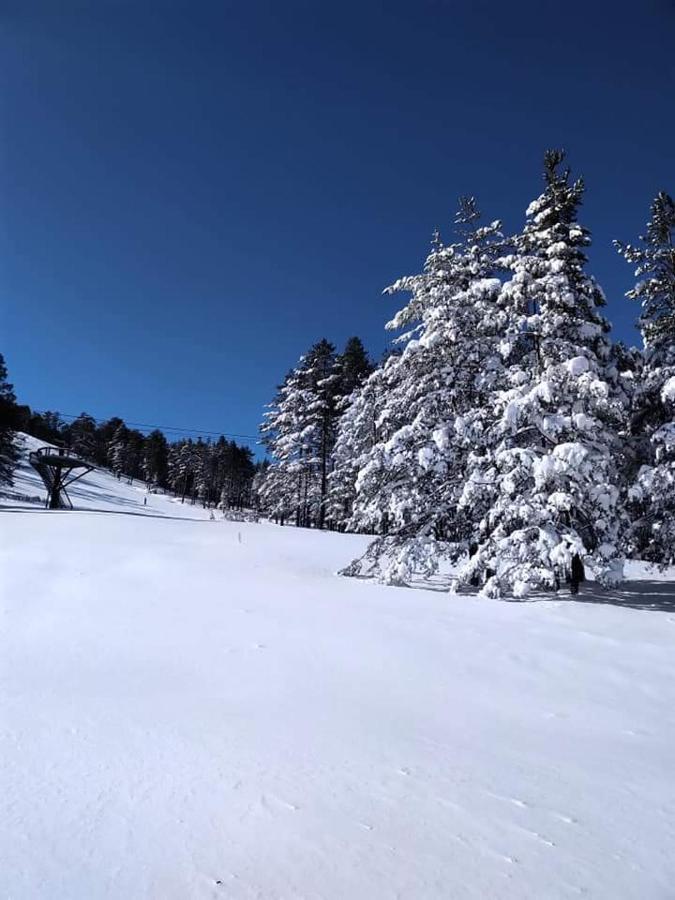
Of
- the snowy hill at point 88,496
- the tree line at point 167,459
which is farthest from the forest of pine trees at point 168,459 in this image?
the snowy hill at point 88,496

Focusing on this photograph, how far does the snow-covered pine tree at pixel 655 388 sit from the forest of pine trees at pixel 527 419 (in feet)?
0.14

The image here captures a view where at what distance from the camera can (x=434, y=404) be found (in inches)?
558

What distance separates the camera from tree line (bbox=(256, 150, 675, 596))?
11.5 metres

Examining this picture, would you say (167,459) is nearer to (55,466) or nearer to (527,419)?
(55,466)

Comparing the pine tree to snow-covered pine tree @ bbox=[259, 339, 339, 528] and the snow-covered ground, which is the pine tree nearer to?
snow-covered pine tree @ bbox=[259, 339, 339, 528]

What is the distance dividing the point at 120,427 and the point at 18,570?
98.2m

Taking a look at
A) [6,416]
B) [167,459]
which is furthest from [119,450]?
[6,416]

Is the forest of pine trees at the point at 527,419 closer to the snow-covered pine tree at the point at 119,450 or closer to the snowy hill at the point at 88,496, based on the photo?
the snowy hill at the point at 88,496

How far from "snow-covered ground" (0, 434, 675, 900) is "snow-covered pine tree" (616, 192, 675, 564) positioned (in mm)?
5323

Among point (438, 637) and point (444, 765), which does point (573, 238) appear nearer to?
point (438, 637)

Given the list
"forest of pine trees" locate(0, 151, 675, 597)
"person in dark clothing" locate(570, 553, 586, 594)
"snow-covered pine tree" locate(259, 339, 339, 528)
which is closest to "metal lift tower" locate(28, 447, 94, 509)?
"snow-covered pine tree" locate(259, 339, 339, 528)

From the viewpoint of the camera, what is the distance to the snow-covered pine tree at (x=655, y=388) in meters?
13.3

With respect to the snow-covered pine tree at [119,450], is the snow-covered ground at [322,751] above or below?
below

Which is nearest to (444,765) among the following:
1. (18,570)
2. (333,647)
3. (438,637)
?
(333,647)
